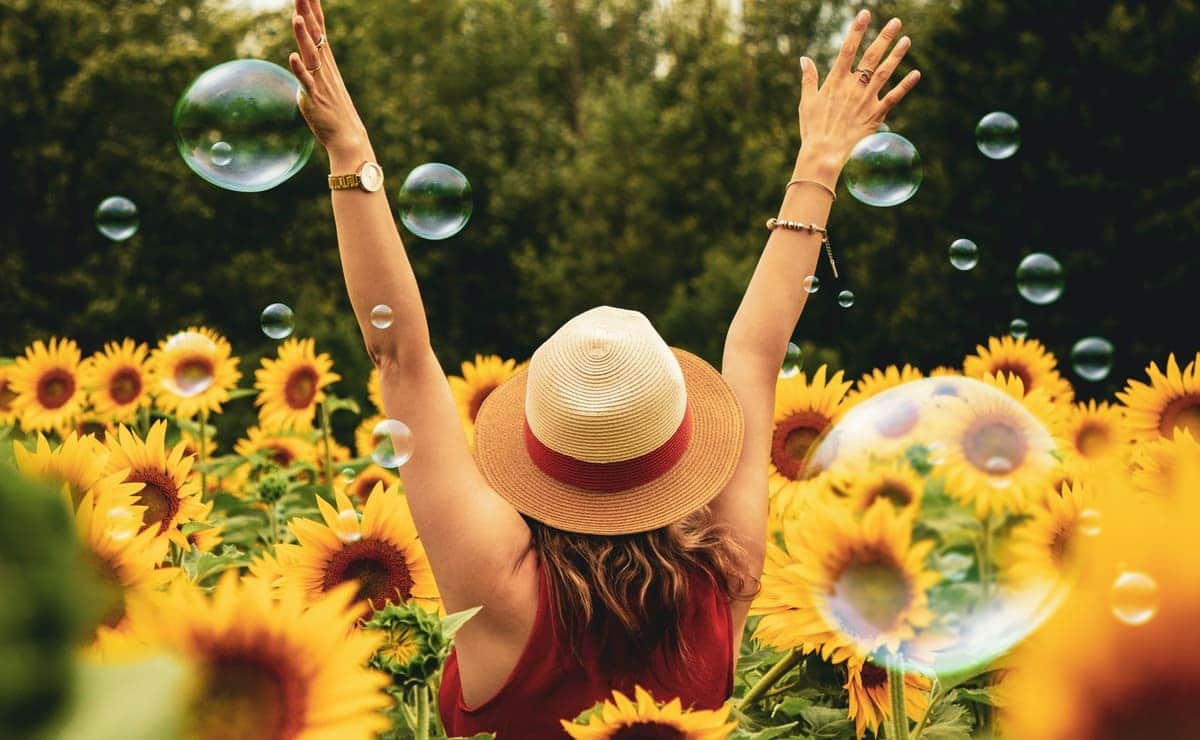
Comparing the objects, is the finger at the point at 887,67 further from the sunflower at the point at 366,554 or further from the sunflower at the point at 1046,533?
the sunflower at the point at 366,554

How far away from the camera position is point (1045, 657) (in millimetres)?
478

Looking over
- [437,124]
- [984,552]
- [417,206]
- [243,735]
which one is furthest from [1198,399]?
[437,124]

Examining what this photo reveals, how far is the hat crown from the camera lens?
2105 mm

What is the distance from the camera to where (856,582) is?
1715mm

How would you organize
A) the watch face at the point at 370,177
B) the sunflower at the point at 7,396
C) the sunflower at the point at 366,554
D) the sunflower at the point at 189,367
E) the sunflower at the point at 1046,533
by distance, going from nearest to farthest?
the sunflower at the point at 1046,533 → the watch face at the point at 370,177 → the sunflower at the point at 366,554 → the sunflower at the point at 189,367 → the sunflower at the point at 7,396

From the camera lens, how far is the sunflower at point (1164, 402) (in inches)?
129

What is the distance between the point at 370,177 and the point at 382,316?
0.23 m

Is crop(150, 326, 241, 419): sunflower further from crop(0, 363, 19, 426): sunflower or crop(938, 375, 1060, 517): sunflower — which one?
crop(938, 375, 1060, 517): sunflower

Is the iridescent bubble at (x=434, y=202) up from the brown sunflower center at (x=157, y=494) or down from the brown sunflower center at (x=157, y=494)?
A: up

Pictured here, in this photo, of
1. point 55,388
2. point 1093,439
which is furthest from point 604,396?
point 55,388

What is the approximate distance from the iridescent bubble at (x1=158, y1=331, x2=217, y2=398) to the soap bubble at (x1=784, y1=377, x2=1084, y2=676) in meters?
2.71

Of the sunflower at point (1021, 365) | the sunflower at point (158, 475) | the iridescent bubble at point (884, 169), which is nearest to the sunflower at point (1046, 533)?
the sunflower at point (158, 475)

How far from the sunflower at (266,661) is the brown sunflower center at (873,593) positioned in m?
0.98

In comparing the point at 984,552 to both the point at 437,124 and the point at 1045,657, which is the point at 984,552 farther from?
the point at 437,124
